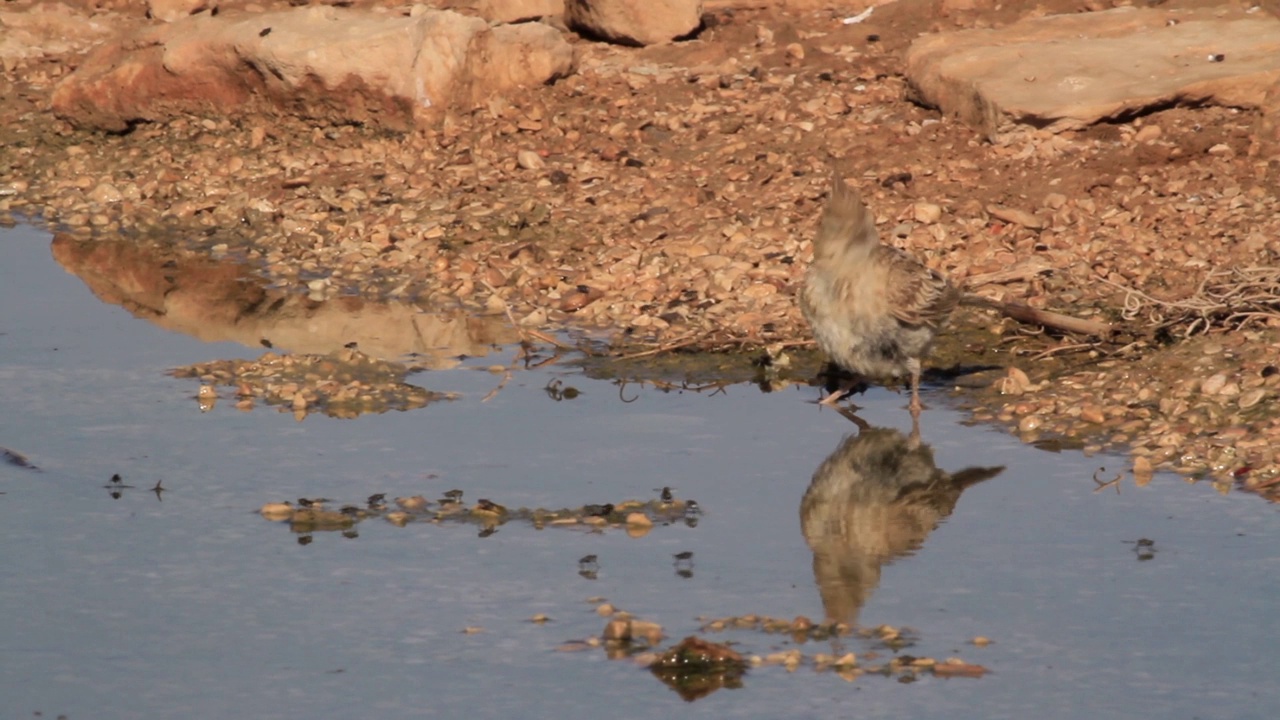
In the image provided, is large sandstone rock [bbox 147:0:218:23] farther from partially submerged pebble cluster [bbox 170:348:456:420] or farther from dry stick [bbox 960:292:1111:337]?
dry stick [bbox 960:292:1111:337]

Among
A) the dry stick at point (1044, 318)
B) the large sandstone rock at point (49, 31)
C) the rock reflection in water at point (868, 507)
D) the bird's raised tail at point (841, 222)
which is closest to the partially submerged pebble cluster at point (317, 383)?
the bird's raised tail at point (841, 222)

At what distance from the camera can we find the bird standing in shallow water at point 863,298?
8.00 meters

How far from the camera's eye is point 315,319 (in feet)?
32.1

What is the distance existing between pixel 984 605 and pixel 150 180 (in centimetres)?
812

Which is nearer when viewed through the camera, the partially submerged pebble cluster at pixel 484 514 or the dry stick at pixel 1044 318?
the partially submerged pebble cluster at pixel 484 514

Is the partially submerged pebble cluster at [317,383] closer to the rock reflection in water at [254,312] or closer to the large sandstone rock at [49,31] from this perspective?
the rock reflection in water at [254,312]

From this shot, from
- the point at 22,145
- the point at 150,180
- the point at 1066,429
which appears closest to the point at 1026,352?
the point at 1066,429

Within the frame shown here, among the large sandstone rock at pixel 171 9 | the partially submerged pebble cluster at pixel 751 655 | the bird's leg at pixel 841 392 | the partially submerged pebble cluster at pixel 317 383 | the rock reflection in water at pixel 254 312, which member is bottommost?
the rock reflection in water at pixel 254 312

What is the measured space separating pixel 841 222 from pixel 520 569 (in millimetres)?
2564

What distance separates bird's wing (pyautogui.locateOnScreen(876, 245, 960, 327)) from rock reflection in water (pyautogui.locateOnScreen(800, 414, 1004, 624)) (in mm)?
507

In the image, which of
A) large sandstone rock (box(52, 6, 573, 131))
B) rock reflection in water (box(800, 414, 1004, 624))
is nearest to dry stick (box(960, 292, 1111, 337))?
rock reflection in water (box(800, 414, 1004, 624))

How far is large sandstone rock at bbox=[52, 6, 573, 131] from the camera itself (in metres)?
12.3

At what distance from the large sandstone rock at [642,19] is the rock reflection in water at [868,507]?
19.9 feet

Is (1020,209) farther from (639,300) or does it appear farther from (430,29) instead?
(430,29)
